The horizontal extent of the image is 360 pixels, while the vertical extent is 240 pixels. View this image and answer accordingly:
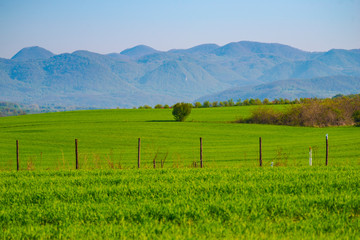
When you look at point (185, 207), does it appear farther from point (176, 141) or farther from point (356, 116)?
point (356, 116)

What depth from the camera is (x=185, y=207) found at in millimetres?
8797

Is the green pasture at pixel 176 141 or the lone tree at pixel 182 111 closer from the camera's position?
the green pasture at pixel 176 141

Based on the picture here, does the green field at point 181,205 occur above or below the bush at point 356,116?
below

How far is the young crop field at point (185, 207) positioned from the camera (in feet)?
24.6

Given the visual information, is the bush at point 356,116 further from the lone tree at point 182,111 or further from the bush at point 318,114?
the lone tree at point 182,111

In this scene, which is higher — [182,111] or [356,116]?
[182,111]

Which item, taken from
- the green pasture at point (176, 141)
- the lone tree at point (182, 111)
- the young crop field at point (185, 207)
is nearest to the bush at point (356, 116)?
the green pasture at point (176, 141)

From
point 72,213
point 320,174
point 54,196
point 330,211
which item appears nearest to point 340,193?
point 330,211

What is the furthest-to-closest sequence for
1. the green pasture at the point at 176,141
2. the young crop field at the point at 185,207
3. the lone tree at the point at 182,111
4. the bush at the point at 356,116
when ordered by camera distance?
the lone tree at the point at 182,111 → the bush at the point at 356,116 → the green pasture at the point at 176,141 → the young crop field at the point at 185,207

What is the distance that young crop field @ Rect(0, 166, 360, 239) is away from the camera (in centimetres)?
750

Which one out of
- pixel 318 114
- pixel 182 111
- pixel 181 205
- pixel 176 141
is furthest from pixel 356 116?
pixel 181 205

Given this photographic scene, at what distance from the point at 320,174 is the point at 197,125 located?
4750cm

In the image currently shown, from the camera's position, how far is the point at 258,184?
35.8 feet

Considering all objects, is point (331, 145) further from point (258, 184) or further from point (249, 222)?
point (249, 222)
